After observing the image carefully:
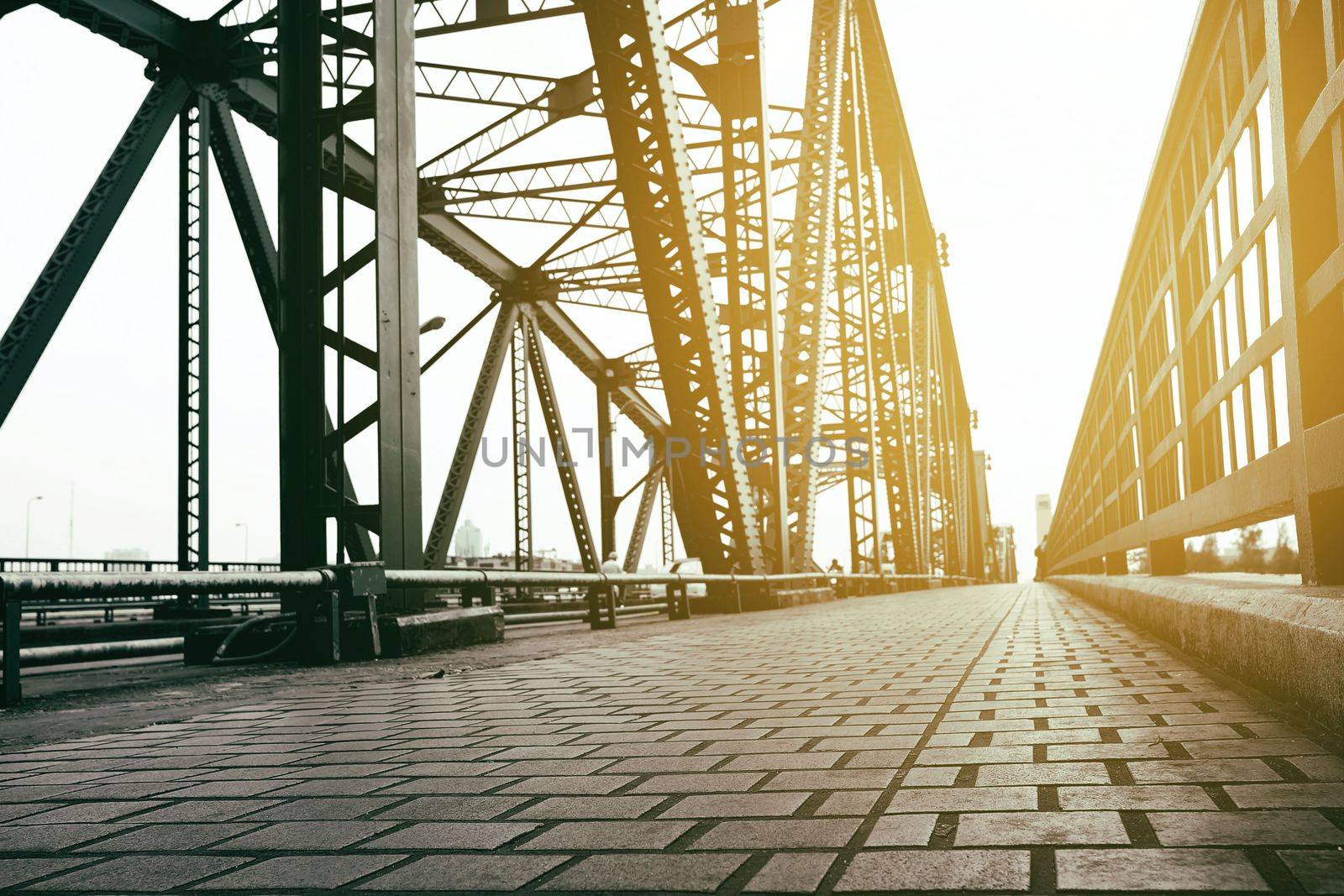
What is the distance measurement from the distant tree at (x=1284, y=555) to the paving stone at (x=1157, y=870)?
17.0 ft

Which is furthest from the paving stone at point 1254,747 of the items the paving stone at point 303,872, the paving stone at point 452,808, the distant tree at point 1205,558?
the distant tree at point 1205,558

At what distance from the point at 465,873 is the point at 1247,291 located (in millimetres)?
4894

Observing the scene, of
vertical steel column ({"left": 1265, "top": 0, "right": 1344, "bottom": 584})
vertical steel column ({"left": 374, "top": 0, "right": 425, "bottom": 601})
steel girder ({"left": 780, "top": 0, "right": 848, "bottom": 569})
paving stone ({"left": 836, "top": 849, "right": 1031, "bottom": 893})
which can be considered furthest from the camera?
steel girder ({"left": 780, "top": 0, "right": 848, "bottom": 569})

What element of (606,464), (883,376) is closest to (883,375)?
(883,376)

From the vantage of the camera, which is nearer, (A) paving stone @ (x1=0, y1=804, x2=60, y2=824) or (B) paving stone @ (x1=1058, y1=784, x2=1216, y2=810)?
(B) paving stone @ (x1=1058, y1=784, x2=1216, y2=810)

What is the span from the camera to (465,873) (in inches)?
76.3

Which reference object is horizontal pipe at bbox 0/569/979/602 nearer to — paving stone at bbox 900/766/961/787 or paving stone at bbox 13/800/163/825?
paving stone at bbox 13/800/163/825

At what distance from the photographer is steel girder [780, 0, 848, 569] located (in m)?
16.1

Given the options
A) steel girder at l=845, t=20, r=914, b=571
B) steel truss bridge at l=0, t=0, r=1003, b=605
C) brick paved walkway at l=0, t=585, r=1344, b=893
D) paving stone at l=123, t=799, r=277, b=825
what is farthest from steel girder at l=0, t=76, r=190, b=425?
steel girder at l=845, t=20, r=914, b=571

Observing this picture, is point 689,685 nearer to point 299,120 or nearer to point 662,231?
point 299,120

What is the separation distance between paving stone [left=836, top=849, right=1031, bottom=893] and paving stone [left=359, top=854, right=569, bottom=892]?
52cm

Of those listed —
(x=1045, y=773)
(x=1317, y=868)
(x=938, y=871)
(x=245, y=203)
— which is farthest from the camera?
(x=245, y=203)

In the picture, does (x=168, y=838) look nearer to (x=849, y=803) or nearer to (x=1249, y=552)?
(x=849, y=803)

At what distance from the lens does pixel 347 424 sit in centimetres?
634
